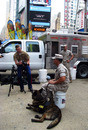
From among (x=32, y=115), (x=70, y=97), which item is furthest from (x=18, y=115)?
(x=70, y=97)

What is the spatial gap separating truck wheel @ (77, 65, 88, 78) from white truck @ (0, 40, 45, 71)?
2097 mm

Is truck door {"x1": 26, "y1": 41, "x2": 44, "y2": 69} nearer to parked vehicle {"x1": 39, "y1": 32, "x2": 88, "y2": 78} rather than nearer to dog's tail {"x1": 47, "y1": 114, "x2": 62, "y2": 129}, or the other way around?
parked vehicle {"x1": 39, "y1": 32, "x2": 88, "y2": 78}

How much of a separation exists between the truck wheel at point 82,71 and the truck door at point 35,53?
2.11 m

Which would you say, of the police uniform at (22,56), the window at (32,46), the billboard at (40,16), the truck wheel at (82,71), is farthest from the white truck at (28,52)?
the billboard at (40,16)

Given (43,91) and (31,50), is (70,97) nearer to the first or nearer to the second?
(43,91)

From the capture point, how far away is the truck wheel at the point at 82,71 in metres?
9.43

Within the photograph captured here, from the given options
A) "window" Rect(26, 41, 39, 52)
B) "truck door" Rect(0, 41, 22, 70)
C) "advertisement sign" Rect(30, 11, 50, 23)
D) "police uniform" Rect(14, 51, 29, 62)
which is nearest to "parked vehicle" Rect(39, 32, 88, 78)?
"window" Rect(26, 41, 39, 52)

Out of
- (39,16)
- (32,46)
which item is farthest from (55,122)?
(39,16)

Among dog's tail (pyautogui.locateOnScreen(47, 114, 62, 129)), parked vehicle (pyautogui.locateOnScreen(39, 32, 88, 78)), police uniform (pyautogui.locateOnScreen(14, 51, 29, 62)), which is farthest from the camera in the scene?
parked vehicle (pyautogui.locateOnScreen(39, 32, 88, 78))

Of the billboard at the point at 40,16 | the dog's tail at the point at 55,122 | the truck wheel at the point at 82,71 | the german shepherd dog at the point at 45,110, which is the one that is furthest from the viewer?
the billboard at the point at 40,16

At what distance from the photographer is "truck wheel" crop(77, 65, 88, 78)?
9430 millimetres

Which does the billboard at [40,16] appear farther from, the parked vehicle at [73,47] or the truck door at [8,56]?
the truck door at [8,56]

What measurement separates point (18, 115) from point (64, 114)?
1139 millimetres

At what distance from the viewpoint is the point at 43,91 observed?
439cm
